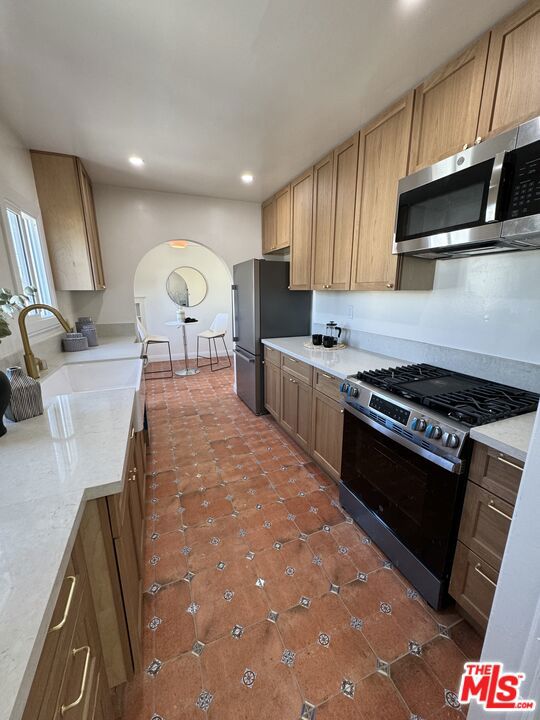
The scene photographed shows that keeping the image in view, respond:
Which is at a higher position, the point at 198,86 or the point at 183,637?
the point at 198,86

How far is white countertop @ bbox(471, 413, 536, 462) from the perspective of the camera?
1.02 meters

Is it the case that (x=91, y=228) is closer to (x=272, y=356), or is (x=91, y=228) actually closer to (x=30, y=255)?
(x=30, y=255)

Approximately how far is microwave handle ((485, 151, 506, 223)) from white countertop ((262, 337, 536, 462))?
85 centimetres

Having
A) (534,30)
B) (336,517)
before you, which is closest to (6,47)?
(534,30)

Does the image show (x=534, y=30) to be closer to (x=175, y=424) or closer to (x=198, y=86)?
(x=198, y=86)

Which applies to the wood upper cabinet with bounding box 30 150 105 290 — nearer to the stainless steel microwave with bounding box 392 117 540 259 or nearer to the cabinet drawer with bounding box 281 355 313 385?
the cabinet drawer with bounding box 281 355 313 385

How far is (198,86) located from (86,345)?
2.16 m

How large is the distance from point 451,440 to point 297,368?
147cm

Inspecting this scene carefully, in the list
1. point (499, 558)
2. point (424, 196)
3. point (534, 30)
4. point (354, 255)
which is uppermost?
point (534, 30)

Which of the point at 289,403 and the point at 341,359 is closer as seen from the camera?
the point at 341,359

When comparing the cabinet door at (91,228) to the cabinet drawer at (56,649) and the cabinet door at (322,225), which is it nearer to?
the cabinet door at (322,225)

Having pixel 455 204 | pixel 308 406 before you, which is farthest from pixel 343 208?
pixel 308 406

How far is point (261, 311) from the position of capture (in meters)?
3.10

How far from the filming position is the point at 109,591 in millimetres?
922
